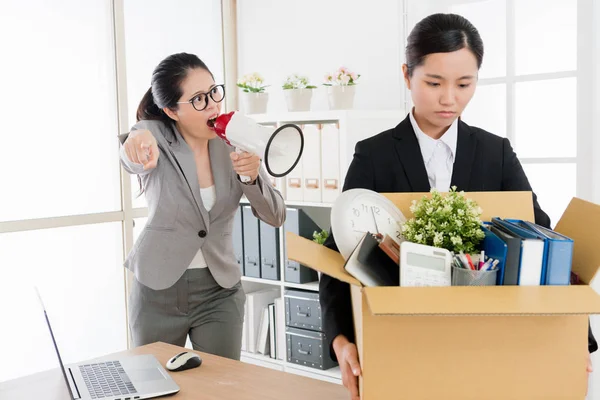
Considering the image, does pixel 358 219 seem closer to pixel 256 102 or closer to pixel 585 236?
pixel 585 236

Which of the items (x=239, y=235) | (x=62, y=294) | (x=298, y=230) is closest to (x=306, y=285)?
(x=298, y=230)

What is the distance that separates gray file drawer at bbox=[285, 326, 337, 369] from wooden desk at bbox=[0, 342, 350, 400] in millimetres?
1625

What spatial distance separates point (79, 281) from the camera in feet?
11.8

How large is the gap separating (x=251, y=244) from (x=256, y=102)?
33.5 inches

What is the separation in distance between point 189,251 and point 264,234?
147 cm

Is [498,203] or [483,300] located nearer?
[483,300]

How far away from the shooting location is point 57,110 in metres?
3.49

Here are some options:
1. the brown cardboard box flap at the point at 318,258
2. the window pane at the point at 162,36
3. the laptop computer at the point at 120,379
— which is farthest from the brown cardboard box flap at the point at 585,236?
the window pane at the point at 162,36

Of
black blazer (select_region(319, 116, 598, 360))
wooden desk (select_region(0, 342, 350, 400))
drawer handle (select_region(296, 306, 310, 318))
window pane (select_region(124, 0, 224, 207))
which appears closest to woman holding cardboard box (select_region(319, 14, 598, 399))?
black blazer (select_region(319, 116, 598, 360))

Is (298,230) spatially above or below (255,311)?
above

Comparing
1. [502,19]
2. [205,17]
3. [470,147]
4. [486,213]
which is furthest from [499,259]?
[205,17]

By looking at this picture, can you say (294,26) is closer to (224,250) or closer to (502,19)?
(502,19)

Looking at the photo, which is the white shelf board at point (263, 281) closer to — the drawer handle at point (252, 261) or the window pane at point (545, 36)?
the drawer handle at point (252, 261)

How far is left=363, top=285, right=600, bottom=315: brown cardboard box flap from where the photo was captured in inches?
36.0
